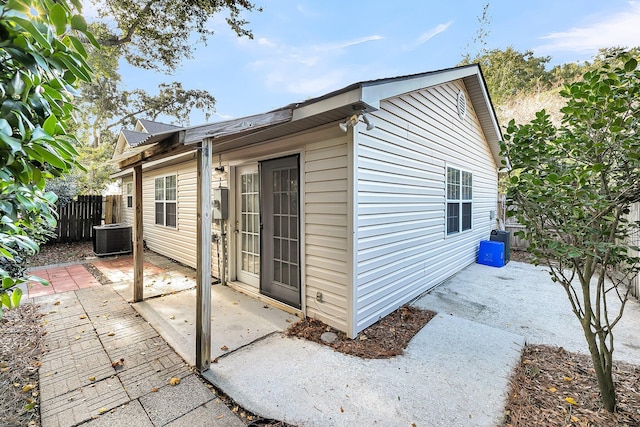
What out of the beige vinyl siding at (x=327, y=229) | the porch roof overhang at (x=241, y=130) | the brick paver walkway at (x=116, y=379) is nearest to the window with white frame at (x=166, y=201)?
the porch roof overhang at (x=241, y=130)

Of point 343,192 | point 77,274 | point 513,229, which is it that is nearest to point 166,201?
point 77,274

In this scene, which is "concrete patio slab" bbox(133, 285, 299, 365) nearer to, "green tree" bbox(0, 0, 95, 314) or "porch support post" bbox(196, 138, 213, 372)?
"porch support post" bbox(196, 138, 213, 372)

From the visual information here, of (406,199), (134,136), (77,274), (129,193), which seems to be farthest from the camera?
(134,136)

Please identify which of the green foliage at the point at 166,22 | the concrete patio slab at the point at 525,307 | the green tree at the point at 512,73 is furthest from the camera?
the green tree at the point at 512,73

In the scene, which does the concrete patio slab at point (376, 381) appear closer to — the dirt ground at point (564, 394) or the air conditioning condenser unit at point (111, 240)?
the dirt ground at point (564, 394)

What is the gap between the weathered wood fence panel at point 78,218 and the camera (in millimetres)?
9164

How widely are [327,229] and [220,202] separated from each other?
234 cm

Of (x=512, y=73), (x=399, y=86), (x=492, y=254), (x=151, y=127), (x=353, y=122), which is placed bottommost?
(x=492, y=254)

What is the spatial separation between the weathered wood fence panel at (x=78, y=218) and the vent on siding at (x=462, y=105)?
1178 centimetres

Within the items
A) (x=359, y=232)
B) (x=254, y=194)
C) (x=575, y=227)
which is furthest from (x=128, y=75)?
(x=575, y=227)

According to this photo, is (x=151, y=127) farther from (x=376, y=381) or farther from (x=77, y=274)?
(x=376, y=381)

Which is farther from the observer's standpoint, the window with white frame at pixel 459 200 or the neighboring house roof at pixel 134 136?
the neighboring house roof at pixel 134 136

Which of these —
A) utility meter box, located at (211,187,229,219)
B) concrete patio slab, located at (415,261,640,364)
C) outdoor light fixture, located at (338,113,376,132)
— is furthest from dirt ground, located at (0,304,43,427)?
concrete patio slab, located at (415,261,640,364)

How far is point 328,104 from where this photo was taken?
281 centimetres
